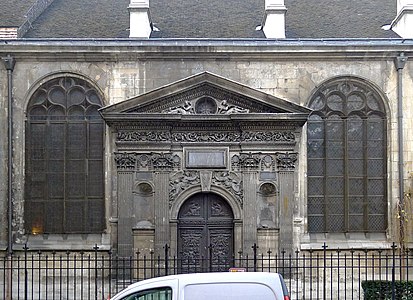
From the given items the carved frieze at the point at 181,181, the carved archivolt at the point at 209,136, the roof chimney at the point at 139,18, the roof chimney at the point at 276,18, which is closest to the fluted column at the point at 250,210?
the carved archivolt at the point at 209,136

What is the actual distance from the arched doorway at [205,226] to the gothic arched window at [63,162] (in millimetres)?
2090

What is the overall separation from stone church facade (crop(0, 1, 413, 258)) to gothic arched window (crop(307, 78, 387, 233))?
1.0 inches

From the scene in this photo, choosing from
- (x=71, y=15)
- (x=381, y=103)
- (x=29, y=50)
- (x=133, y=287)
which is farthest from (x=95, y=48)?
(x=133, y=287)

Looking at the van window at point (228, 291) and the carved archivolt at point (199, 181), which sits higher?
the carved archivolt at point (199, 181)

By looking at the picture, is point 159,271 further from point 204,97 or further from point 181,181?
point 204,97

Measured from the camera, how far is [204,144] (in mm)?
17156

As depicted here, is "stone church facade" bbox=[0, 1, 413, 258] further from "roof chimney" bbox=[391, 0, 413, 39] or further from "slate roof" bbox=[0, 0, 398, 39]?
"slate roof" bbox=[0, 0, 398, 39]

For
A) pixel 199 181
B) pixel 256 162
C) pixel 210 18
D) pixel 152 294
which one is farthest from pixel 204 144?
pixel 152 294

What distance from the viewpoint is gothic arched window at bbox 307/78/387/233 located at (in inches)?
703

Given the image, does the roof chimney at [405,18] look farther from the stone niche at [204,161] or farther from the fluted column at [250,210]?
the fluted column at [250,210]

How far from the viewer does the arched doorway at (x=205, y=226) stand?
17344 mm

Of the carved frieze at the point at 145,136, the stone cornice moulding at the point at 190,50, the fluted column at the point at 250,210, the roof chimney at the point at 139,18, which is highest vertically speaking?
the roof chimney at the point at 139,18

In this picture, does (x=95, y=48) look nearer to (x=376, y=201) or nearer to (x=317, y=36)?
(x=317, y=36)

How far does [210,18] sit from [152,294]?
45.0 ft
